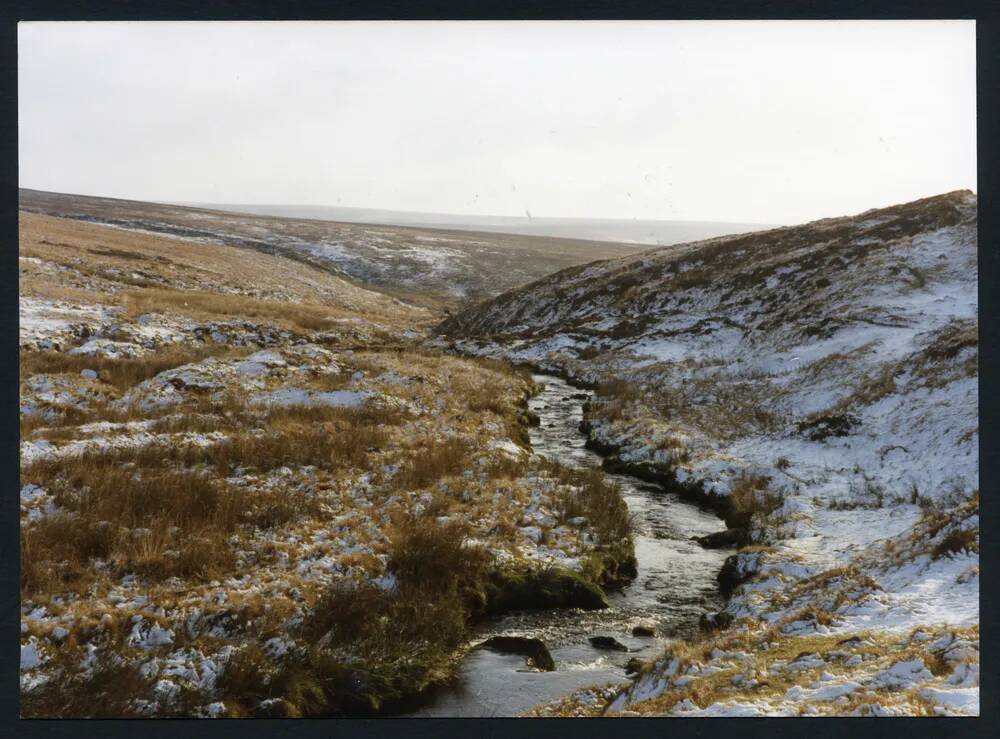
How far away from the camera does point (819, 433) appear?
15391mm

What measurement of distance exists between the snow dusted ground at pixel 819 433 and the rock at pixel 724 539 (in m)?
0.44

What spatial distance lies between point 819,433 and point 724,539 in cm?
649

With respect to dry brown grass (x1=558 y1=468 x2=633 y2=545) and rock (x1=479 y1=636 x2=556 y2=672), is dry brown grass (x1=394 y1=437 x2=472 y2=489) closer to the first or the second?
dry brown grass (x1=558 y1=468 x2=633 y2=545)

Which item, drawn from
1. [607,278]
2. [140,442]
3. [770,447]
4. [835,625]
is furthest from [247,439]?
[607,278]

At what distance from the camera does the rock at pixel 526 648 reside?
23.6ft

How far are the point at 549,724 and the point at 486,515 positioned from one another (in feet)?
15.4

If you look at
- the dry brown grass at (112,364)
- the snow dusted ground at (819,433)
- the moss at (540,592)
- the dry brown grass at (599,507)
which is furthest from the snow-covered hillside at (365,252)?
the moss at (540,592)

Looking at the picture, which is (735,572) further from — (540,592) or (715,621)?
(540,592)

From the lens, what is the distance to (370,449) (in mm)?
13219

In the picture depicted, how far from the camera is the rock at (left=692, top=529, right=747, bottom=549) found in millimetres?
10641

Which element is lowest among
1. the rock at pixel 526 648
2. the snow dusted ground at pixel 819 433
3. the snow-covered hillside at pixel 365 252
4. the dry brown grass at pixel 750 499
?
the rock at pixel 526 648

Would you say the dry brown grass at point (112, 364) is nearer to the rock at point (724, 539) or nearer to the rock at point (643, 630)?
the rock at point (643, 630)

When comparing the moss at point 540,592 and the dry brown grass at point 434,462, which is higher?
the dry brown grass at point 434,462

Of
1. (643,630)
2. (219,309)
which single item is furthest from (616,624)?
(219,309)
